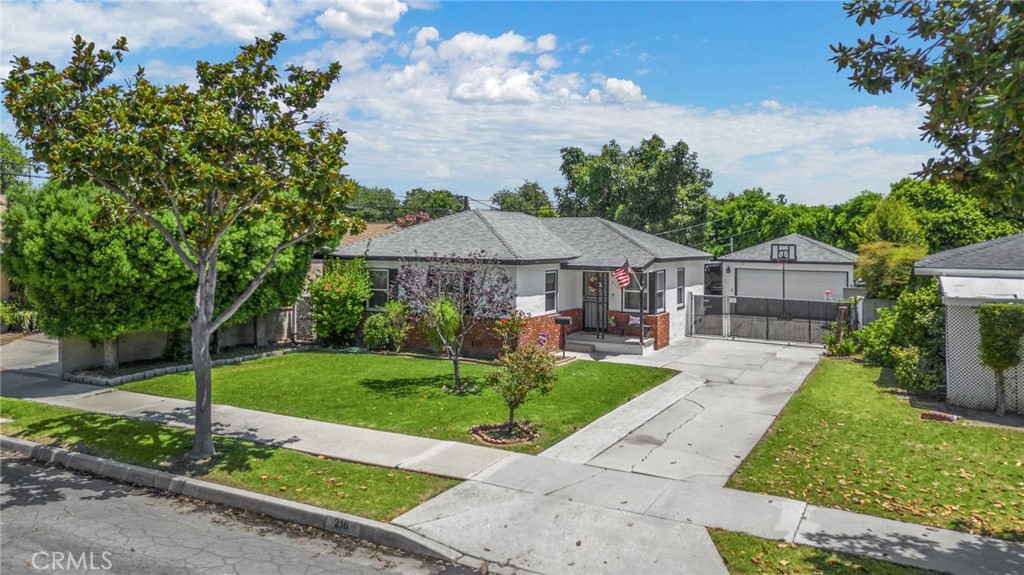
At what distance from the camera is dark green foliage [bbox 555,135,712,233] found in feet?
117

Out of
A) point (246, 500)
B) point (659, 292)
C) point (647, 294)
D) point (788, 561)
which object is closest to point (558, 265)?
point (647, 294)

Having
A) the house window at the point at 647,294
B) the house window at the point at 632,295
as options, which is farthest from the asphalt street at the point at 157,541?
the house window at the point at 632,295

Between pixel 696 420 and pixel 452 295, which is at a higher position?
pixel 452 295

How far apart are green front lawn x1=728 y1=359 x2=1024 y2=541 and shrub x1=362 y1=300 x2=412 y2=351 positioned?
11290 millimetres

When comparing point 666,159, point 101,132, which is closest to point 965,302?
point 101,132

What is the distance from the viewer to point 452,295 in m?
15.4

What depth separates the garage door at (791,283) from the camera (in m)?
31.1

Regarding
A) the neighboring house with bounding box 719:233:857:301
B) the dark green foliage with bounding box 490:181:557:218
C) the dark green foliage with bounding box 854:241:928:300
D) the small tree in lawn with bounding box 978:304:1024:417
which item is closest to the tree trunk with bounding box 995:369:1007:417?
the small tree in lawn with bounding box 978:304:1024:417

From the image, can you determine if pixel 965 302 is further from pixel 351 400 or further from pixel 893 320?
pixel 351 400

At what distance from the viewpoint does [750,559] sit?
258 inches

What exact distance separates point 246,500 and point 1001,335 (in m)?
13.2

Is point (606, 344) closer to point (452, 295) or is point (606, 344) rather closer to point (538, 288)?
point (538, 288)

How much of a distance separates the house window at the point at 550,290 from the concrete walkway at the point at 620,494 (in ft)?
20.6

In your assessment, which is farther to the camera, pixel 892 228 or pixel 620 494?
pixel 892 228
